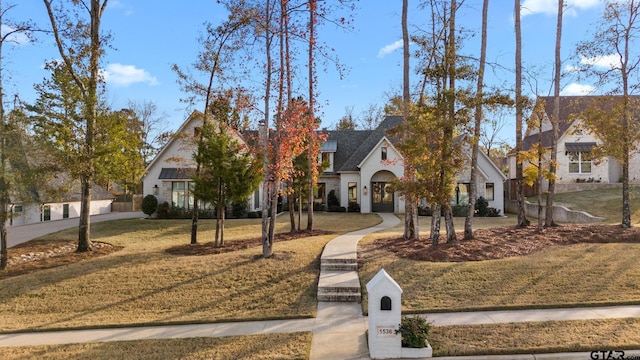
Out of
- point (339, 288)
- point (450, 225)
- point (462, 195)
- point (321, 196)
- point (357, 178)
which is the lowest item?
point (339, 288)

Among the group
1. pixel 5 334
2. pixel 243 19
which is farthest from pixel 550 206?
pixel 5 334

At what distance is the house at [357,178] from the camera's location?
2486cm

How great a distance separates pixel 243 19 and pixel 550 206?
13.6 m

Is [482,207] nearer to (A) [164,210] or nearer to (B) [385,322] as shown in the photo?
(B) [385,322]

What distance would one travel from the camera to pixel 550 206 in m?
15.0

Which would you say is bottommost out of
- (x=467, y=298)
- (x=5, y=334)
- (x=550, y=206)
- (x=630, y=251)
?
(x=5, y=334)

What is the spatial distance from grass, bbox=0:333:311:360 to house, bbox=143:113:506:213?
57.0ft

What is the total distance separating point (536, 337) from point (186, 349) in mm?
5883

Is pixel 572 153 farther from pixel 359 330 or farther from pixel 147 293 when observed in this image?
pixel 147 293

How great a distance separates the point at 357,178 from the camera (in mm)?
27453

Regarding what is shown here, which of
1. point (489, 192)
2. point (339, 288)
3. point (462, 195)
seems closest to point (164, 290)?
point (339, 288)

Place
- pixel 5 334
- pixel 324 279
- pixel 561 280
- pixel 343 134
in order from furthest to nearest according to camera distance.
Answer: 1. pixel 343 134
2. pixel 324 279
3. pixel 561 280
4. pixel 5 334

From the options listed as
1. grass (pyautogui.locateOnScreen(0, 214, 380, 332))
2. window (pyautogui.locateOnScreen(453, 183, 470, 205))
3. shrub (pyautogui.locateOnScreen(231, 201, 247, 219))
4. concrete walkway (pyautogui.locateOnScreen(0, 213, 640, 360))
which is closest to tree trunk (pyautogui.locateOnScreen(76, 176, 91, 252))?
grass (pyautogui.locateOnScreen(0, 214, 380, 332))

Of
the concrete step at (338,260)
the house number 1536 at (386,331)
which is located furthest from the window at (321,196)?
the house number 1536 at (386,331)
